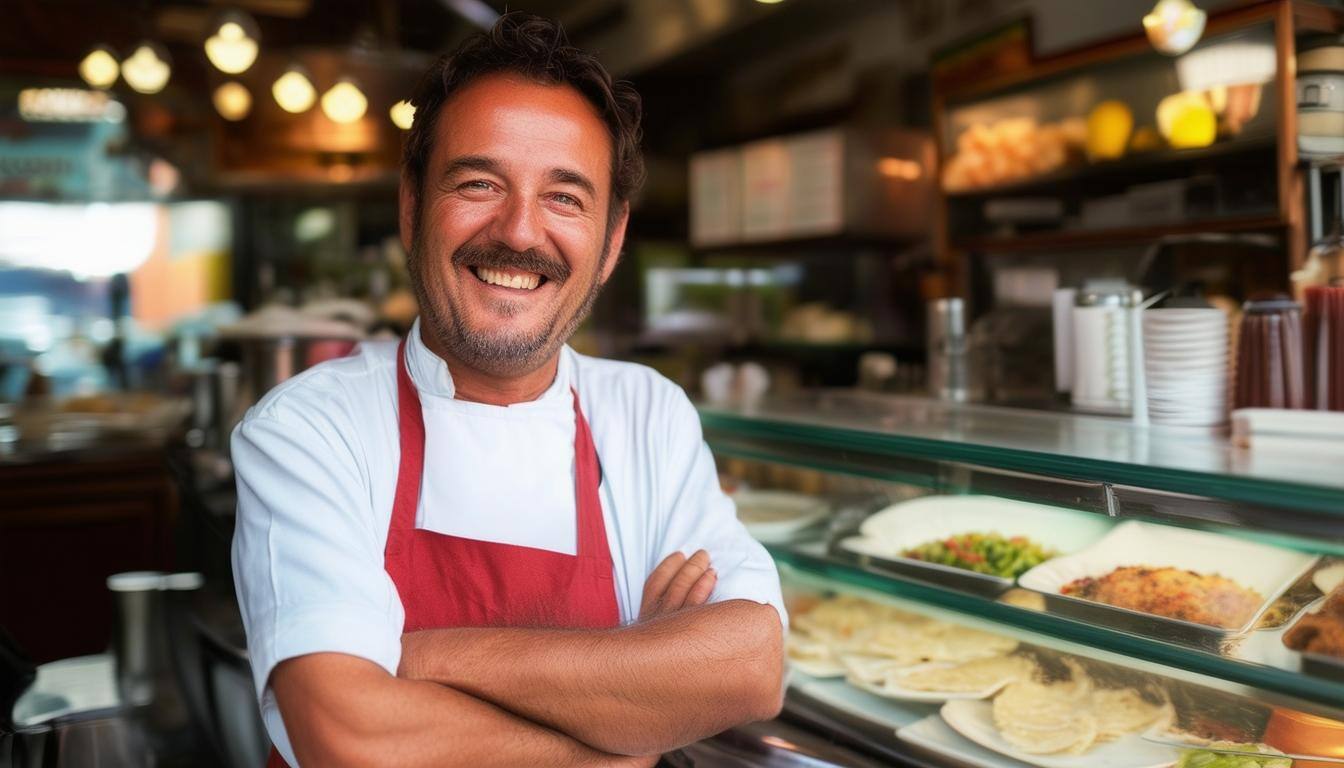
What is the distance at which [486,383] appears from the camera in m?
1.57

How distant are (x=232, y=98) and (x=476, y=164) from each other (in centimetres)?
492

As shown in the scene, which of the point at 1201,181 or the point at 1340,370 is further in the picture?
the point at 1201,181

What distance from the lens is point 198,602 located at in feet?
9.14

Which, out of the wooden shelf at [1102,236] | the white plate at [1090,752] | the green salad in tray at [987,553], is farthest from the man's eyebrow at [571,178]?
the wooden shelf at [1102,236]

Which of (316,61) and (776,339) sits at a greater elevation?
(316,61)

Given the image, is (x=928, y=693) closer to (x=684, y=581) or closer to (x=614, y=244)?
(x=684, y=581)

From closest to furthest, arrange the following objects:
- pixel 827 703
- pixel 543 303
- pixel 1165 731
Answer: pixel 543 303
pixel 1165 731
pixel 827 703

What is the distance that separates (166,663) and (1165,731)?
10.5ft

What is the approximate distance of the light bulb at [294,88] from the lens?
203 inches

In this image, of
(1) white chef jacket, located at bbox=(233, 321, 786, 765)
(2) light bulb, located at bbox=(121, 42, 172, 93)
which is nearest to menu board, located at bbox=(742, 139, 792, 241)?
(2) light bulb, located at bbox=(121, 42, 172, 93)

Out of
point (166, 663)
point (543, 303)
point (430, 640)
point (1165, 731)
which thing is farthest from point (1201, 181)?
point (166, 663)

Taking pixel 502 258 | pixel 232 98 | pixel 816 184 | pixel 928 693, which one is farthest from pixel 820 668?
pixel 232 98

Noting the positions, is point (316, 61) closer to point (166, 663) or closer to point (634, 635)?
point (166, 663)

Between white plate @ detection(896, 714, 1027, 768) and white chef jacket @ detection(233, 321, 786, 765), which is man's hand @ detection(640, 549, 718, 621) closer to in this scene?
white chef jacket @ detection(233, 321, 786, 765)
